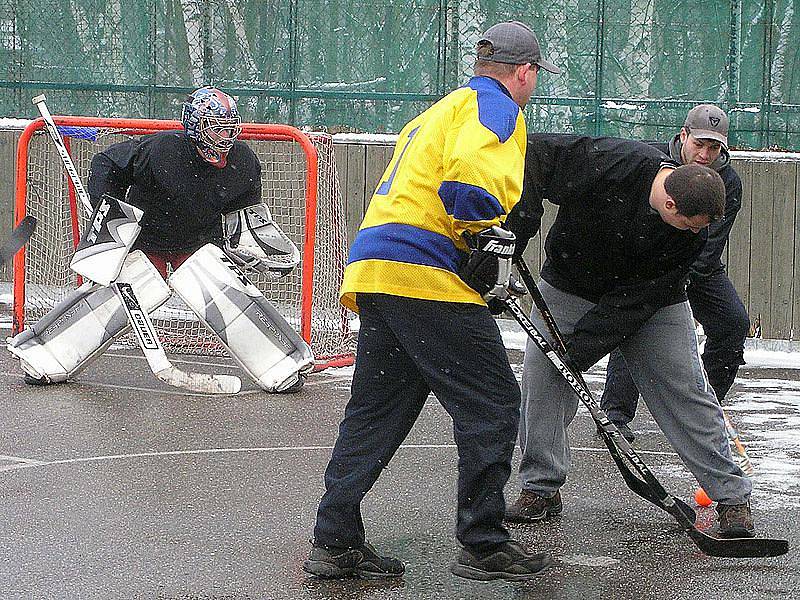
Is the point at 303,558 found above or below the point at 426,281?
below

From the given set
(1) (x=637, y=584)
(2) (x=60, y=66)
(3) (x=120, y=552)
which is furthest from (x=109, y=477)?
(2) (x=60, y=66)

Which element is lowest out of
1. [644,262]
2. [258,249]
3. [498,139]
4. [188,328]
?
[188,328]

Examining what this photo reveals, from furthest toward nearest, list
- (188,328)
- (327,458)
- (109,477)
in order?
(188,328) < (327,458) < (109,477)

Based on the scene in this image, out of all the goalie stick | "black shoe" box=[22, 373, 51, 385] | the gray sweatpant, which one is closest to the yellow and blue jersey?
the goalie stick

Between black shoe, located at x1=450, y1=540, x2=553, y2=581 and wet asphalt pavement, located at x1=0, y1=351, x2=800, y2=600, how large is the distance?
4 cm

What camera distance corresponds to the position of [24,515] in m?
6.06

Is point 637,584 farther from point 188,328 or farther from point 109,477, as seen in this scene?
point 188,328

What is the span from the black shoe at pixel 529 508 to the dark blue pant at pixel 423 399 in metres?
0.85

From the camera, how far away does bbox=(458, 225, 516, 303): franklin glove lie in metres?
4.87

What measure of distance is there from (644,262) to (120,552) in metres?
2.30

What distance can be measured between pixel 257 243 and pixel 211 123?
0.85m

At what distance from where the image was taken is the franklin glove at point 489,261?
4.87 meters

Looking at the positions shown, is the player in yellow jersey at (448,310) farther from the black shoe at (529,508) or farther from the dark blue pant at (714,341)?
the dark blue pant at (714,341)

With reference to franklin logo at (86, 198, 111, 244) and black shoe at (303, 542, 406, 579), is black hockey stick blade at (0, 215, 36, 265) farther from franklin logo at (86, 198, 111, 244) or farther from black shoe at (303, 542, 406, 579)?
black shoe at (303, 542, 406, 579)
